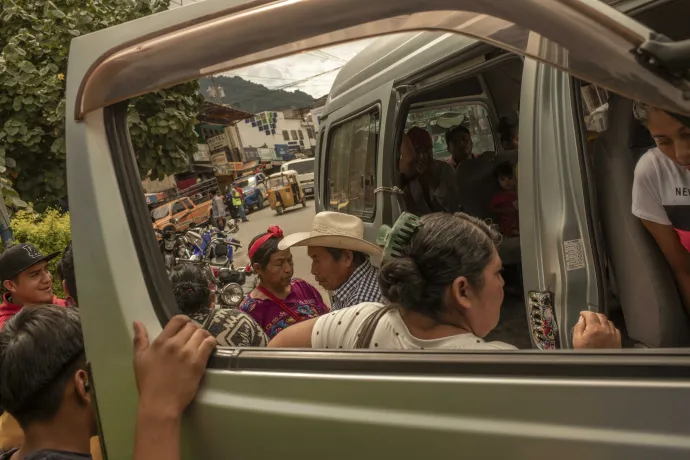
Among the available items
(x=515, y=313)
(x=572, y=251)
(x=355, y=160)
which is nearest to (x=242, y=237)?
(x=355, y=160)

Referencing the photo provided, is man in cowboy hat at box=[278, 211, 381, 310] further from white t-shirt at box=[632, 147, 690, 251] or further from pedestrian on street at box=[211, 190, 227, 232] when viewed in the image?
pedestrian on street at box=[211, 190, 227, 232]

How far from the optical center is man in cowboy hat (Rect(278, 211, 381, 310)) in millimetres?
2570

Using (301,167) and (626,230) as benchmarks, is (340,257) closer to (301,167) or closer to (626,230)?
(626,230)

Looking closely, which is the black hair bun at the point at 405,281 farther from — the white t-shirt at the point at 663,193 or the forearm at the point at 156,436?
the white t-shirt at the point at 663,193

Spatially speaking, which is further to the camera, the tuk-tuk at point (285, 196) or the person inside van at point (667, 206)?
the tuk-tuk at point (285, 196)

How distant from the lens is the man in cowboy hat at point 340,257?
257cm

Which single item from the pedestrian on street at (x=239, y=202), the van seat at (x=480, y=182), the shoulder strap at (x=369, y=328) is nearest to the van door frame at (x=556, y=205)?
the shoulder strap at (x=369, y=328)

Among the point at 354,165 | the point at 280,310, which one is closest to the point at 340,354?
the point at 280,310

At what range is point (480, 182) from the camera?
4543 millimetres

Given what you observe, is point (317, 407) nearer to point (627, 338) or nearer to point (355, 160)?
point (627, 338)

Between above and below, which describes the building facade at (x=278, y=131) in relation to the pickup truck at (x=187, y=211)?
above

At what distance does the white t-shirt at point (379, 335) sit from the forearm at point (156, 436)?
47cm

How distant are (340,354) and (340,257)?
Answer: 1571mm

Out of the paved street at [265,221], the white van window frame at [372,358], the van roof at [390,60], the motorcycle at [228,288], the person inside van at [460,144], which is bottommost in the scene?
the paved street at [265,221]
